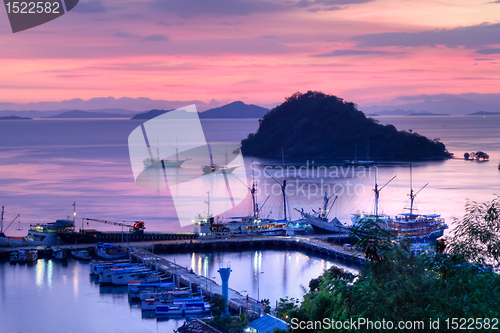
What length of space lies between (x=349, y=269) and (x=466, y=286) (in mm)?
18878

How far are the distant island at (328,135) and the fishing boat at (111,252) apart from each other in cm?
6435

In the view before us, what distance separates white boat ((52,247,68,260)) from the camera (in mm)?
28753

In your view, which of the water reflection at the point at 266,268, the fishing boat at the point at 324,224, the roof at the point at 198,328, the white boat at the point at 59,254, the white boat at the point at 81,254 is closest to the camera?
the roof at the point at 198,328

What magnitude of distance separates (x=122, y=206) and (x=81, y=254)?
1724cm

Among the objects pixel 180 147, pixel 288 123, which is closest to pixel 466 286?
pixel 288 123

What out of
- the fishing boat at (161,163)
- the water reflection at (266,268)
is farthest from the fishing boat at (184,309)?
the fishing boat at (161,163)

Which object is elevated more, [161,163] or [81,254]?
[161,163]

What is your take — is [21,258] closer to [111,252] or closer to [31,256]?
[31,256]

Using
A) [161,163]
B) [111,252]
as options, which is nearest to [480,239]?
[111,252]

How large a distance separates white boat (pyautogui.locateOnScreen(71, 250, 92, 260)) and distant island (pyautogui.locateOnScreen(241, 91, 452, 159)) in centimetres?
6438

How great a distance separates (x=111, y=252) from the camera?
28.4 meters

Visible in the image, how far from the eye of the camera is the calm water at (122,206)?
21172 millimetres

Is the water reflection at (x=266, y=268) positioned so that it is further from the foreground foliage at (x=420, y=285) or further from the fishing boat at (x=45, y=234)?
the foreground foliage at (x=420, y=285)

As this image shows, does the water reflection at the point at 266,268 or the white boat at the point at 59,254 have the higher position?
the white boat at the point at 59,254
